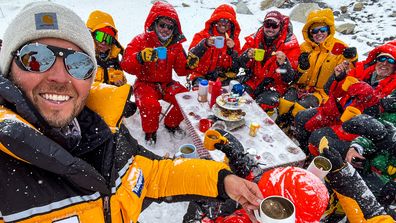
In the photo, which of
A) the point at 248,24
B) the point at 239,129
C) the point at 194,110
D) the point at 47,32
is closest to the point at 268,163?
the point at 239,129

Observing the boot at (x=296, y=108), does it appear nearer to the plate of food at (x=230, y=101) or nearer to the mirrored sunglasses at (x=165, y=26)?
the plate of food at (x=230, y=101)

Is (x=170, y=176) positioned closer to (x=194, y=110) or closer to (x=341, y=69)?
(x=194, y=110)

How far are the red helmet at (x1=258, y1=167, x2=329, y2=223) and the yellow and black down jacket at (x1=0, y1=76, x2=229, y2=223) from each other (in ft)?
1.05

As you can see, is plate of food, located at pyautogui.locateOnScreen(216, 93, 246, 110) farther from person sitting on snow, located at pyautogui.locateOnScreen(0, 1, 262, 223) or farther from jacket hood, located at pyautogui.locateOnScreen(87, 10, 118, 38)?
jacket hood, located at pyautogui.locateOnScreen(87, 10, 118, 38)

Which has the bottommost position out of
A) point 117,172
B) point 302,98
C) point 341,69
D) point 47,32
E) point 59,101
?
point 302,98

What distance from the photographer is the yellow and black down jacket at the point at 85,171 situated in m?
1.26

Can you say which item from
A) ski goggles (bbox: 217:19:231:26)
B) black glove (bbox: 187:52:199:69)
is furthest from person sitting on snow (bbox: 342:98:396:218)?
ski goggles (bbox: 217:19:231:26)

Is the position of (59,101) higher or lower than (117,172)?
higher

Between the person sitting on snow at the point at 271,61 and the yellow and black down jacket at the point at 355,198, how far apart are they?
238 centimetres

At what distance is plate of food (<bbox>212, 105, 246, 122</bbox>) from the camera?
342 centimetres

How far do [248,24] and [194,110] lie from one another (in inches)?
235

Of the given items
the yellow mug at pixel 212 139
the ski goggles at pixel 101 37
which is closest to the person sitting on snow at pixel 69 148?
the yellow mug at pixel 212 139

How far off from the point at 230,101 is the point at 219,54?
1.54 metres

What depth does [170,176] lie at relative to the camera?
1.94 metres
